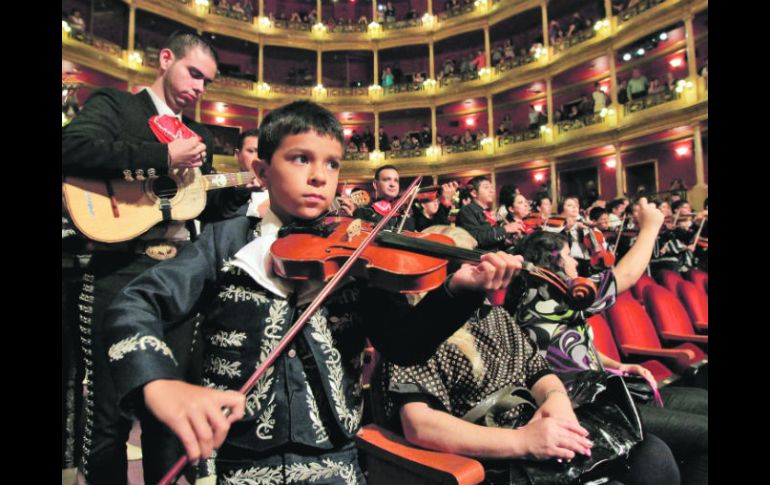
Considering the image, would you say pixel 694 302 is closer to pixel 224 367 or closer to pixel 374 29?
pixel 224 367

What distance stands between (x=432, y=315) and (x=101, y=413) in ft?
3.21

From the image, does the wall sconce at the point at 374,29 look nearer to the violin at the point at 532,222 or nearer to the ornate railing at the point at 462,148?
the ornate railing at the point at 462,148

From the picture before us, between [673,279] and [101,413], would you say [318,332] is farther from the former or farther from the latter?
[673,279]

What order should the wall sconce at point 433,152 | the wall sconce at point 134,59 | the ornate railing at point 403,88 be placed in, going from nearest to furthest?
the wall sconce at point 134,59
the wall sconce at point 433,152
the ornate railing at point 403,88

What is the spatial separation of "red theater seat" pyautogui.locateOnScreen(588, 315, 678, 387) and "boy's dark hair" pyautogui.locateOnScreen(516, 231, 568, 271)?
627 millimetres

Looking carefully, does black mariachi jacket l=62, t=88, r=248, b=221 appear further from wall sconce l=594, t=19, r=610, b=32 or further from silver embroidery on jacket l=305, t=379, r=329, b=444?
wall sconce l=594, t=19, r=610, b=32

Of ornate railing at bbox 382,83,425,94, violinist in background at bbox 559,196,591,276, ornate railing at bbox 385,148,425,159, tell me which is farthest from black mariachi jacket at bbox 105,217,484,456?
ornate railing at bbox 382,83,425,94

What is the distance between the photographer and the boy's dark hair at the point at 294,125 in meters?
0.99

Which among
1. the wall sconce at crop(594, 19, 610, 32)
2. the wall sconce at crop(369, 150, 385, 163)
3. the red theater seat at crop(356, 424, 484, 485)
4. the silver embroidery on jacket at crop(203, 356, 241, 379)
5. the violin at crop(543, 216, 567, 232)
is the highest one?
the wall sconce at crop(594, 19, 610, 32)

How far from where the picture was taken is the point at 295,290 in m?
0.96

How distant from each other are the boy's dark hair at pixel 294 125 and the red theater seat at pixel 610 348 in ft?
6.45

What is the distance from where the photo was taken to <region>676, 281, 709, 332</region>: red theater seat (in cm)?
338

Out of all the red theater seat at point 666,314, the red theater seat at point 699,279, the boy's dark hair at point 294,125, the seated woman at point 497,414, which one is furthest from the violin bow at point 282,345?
the red theater seat at point 699,279
